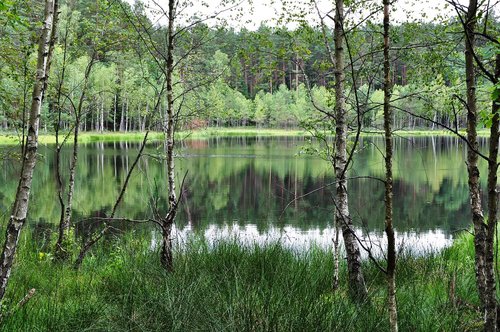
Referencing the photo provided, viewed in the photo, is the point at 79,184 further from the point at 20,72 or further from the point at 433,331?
the point at 433,331

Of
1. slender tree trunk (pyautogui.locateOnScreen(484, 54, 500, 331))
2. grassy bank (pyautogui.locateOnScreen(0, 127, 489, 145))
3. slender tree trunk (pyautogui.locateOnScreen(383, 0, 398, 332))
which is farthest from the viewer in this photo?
grassy bank (pyautogui.locateOnScreen(0, 127, 489, 145))

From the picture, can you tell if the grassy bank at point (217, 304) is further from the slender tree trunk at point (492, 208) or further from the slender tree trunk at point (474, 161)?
the slender tree trunk at point (492, 208)

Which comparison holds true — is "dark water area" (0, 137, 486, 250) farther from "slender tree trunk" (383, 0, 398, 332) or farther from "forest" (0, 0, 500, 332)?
"slender tree trunk" (383, 0, 398, 332)

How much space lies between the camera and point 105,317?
4.12 metres

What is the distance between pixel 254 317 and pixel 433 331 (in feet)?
5.19

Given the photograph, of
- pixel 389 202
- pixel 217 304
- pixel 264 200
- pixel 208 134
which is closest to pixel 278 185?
pixel 217 304

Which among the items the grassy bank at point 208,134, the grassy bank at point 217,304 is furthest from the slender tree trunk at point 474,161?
the grassy bank at point 208,134

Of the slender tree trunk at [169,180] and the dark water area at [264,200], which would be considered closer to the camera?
the slender tree trunk at [169,180]

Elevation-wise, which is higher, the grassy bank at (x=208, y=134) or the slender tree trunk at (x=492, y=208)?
the grassy bank at (x=208, y=134)

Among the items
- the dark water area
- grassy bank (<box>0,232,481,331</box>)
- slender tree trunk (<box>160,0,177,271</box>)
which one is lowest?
the dark water area

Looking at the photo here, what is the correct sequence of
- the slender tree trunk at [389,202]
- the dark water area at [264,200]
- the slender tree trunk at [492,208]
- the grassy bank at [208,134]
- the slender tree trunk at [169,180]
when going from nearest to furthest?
the slender tree trunk at [389,202]
the slender tree trunk at [492,208]
the slender tree trunk at [169,180]
the dark water area at [264,200]
the grassy bank at [208,134]

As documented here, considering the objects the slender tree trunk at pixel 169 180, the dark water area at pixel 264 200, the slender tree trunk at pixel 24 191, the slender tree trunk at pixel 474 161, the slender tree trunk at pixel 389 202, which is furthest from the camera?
the dark water area at pixel 264 200

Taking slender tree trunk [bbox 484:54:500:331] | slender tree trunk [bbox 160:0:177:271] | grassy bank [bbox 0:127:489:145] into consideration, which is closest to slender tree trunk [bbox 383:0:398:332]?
slender tree trunk [bbox 484:54:500:331]

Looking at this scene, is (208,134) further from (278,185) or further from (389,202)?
(389,202)
